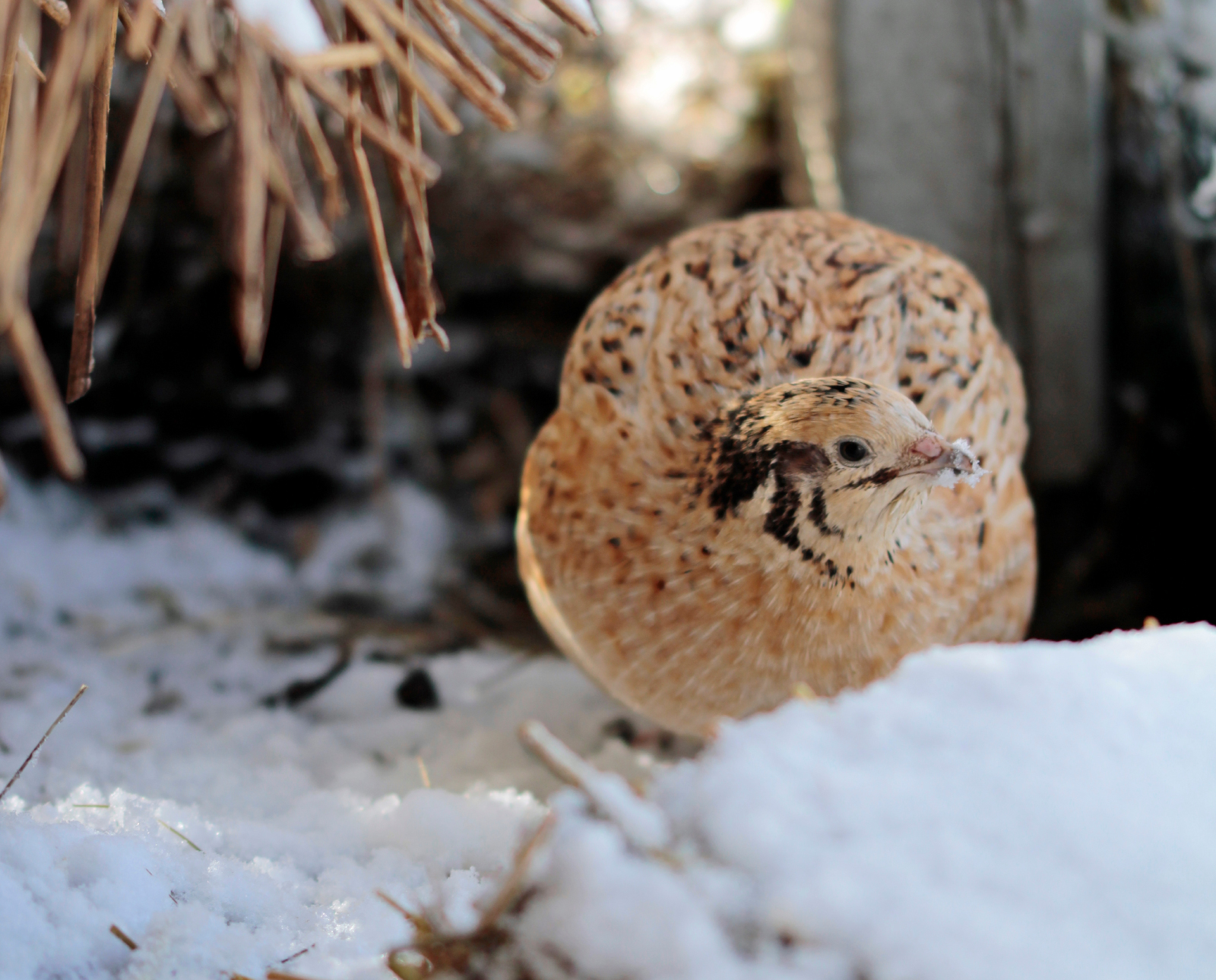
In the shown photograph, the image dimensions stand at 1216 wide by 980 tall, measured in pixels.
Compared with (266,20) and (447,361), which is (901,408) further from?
(447,361)

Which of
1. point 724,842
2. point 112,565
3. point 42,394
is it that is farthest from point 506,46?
point 112,565

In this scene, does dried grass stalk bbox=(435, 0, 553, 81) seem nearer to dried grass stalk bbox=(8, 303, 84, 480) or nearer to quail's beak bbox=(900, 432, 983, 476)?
dried grass stalk bbox=(8, 303, 84, 480)

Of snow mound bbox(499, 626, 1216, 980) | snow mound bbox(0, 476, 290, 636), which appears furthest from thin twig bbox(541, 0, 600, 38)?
snow mound bbox(0, 476, 290, 636)

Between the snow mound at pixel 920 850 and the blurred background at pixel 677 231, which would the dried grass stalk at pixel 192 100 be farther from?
the blurred background at pixel 677 231

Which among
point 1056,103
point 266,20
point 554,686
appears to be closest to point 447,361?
point 554,686

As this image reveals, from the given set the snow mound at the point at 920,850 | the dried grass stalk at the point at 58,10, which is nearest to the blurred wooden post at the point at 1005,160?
the snow mound at the point at 920,850

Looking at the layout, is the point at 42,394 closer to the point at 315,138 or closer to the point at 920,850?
the point at 315,138
